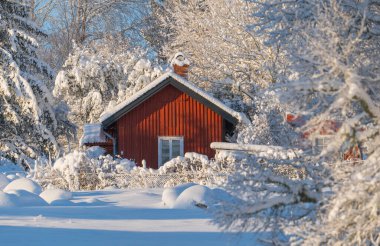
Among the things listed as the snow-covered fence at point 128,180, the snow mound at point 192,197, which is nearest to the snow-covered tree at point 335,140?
the snow mound at point 192,197

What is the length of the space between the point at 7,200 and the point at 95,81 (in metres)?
22.8

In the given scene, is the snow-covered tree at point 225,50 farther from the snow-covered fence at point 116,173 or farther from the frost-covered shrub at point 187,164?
the snow-covered fence at point 116,173

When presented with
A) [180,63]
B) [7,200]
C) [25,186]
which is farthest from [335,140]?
[180,63]

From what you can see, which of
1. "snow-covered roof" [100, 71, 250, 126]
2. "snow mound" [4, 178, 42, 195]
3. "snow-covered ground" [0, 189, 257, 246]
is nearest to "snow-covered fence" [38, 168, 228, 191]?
"snow mound" [4, 178, 42, 195]

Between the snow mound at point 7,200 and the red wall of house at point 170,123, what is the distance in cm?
1278

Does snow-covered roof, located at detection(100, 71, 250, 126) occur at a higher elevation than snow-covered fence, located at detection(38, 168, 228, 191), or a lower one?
higher

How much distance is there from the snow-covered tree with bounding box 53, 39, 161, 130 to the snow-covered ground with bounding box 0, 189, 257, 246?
20440 millimetres

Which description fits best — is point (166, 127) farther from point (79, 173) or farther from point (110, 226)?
point (110, 226)

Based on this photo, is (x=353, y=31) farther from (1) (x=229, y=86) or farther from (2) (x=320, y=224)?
(1) (x=229, y=86)

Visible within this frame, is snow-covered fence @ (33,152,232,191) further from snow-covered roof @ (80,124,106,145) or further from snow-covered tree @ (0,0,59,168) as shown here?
snow-covered roof @ (80,124,106,145)

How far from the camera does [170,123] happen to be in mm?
26000

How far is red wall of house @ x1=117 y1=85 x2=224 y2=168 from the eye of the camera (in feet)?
84.5

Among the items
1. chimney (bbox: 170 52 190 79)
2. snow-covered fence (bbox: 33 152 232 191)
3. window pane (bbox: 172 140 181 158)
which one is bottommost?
snow-covered fence (bbox: 33 152 232 191)

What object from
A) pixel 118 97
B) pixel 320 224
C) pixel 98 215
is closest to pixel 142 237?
pixel 98 215
